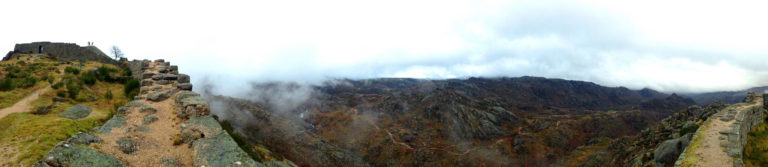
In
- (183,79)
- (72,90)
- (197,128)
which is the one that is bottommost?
(197,128)

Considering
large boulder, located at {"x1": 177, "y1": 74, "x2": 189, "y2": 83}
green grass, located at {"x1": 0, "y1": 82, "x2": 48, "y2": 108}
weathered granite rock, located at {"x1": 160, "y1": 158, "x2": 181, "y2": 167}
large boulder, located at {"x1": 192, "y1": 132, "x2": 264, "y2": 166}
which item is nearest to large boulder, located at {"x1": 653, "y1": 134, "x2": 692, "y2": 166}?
large boulder, located at {"x1": 192, "y1": 132, "x2": 264, "y2": 166}

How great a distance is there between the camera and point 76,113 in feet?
57.9

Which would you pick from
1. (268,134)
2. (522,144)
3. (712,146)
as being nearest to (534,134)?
(522,144)

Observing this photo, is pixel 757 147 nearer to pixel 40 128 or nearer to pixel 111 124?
pixel 111 124

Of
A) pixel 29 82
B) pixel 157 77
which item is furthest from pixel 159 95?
pixel 29 82

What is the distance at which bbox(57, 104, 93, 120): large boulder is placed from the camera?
674 inches

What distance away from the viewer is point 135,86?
2752cm

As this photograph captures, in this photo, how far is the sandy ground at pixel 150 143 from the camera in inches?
482

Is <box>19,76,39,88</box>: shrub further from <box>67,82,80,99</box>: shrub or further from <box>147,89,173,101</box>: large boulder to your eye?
<box>147,89,173,101</box>: large boulder

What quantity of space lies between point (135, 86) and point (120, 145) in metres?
19.4

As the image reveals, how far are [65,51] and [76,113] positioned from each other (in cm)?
4142

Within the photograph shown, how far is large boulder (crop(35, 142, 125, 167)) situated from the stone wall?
47.4 meters

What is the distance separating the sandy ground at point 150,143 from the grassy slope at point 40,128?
6.55 feet

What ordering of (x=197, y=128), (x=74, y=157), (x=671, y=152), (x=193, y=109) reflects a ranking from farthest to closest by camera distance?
(x=671, y=152)
(x=193, y=109)
(x=197, y=128)
(x=74, y=157)
